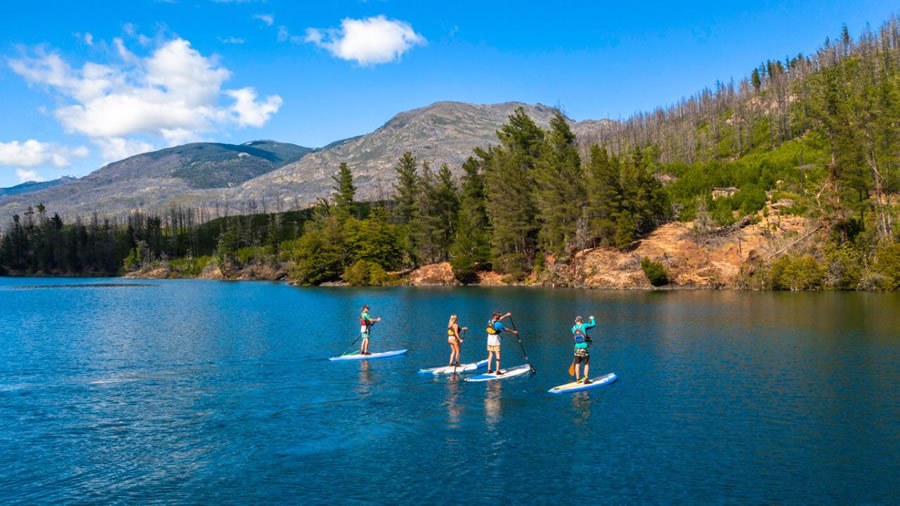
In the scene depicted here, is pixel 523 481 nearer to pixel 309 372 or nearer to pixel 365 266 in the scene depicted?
pixel 309 372

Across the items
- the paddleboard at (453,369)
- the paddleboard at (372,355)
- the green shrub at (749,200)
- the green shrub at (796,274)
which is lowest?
the paddleboard at (453,369)

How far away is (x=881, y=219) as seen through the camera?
276 feet

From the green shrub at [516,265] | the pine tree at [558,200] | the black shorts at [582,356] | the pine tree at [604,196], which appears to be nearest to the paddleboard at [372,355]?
the black shorts at [582,356]

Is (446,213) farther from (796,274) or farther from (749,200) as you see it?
(796,274)

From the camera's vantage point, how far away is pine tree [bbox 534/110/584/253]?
378ft

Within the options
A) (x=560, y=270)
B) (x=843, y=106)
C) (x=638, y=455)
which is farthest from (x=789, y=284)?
(x=638, y=455)

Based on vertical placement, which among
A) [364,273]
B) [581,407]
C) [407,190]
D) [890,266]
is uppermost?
[407,190]

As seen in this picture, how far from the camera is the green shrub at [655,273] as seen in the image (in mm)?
99625

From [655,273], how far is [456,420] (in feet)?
267

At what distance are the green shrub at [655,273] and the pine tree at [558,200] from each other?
17085 mm

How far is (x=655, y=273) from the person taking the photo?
9969cm

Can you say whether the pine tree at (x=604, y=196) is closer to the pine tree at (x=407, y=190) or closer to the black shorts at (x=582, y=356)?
the pine tree at (x=407, y=190)

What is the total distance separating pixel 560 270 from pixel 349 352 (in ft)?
260

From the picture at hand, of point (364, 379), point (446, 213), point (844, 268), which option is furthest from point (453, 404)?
point (446, 213)
